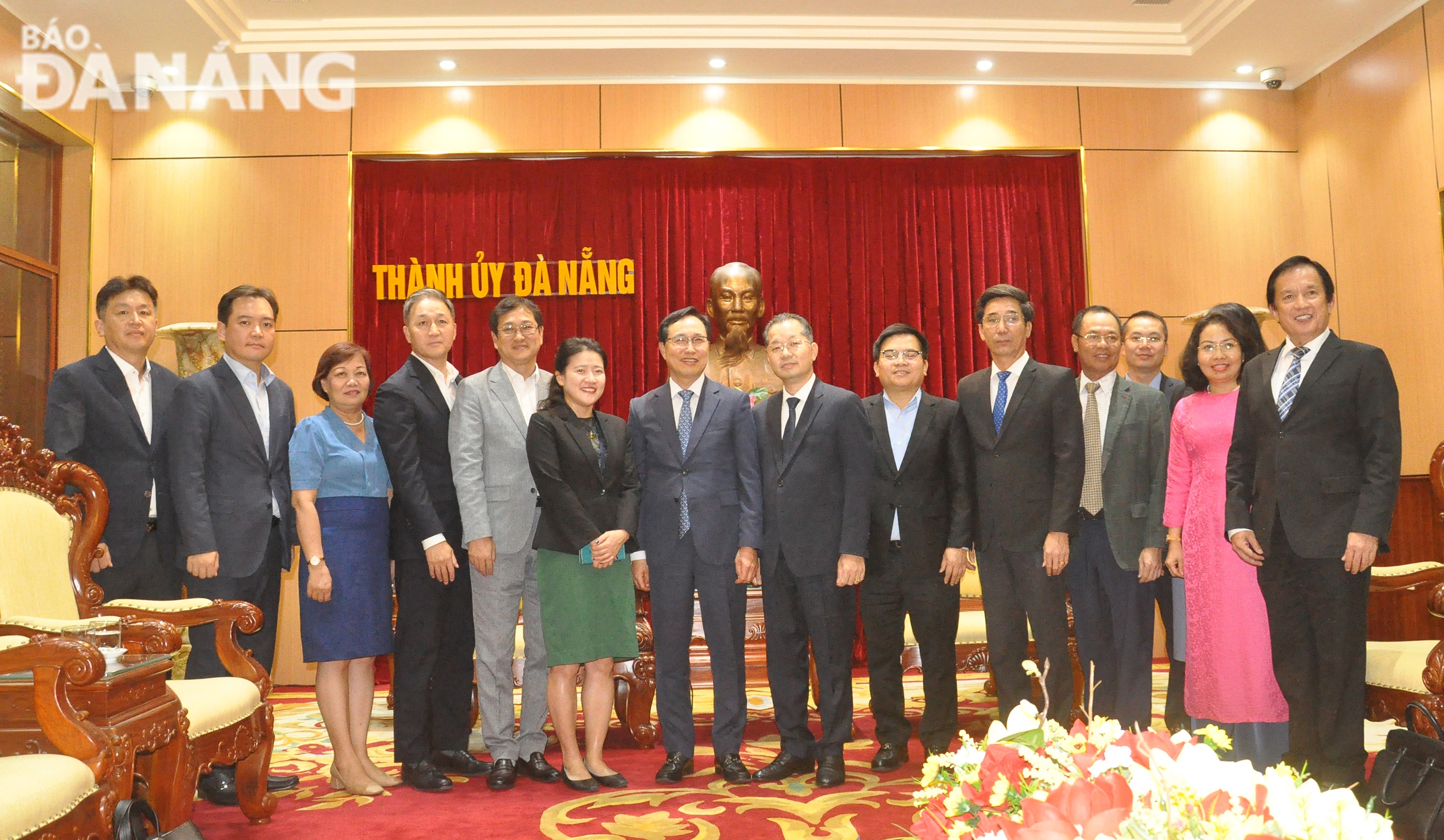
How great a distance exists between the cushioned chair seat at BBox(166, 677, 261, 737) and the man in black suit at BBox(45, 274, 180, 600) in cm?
60

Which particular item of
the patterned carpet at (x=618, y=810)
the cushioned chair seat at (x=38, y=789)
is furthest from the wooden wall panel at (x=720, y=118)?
→ the cushioned chair seat at (x=38, y=789)

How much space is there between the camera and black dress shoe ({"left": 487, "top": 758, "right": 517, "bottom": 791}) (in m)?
3.12

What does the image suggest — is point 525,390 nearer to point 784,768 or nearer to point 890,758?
point 784,768

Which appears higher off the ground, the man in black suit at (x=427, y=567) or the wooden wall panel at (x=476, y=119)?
the wooden wall panel at (x=476, y=119)

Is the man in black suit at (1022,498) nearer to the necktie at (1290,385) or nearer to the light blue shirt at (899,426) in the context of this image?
the light blue shirt at (899,426)

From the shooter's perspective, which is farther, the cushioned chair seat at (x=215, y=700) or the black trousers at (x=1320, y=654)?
the black trousers at (x=1320, y=654)

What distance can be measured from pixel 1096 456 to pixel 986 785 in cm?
270

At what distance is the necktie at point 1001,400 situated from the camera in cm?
334

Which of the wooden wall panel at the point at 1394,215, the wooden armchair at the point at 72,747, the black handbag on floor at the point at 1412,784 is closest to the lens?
the wooden armchair at the point at 72,747

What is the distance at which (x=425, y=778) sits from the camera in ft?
10.3

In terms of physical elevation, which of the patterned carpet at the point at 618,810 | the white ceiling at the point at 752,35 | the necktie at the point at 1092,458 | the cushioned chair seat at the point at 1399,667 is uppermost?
the white ceiling at the point at 752,35

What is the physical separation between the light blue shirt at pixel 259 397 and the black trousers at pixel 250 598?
6.4 inches

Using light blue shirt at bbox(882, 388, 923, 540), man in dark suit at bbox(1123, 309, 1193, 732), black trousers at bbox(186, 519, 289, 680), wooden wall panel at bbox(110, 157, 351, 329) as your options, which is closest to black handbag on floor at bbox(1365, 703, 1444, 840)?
man in dark suit at bbox(1123, 309, 1193, 732)

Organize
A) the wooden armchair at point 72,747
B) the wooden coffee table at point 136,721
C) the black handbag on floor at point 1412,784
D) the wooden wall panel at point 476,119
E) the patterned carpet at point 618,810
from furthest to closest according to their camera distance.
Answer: the wooden wall panel at point 476,119
the patterned carpet at point 618,810
the black handbag on floor at point 1412,784
the wooden coffee table at point 136,721
the wooden armchair at point 72,747
